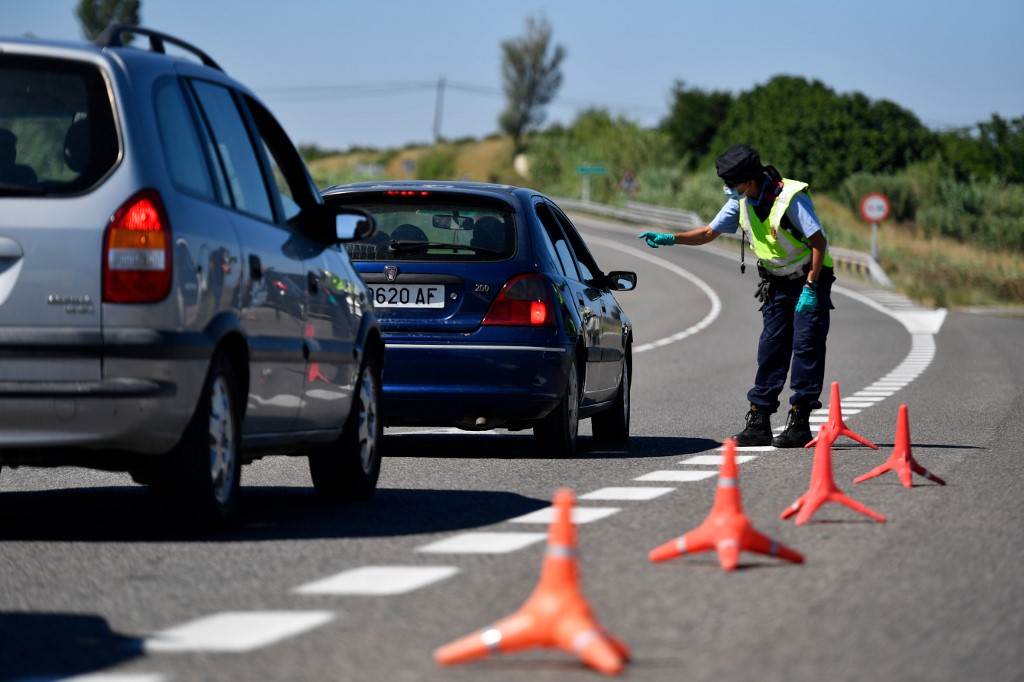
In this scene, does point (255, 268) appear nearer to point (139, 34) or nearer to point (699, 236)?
point (139, 34)

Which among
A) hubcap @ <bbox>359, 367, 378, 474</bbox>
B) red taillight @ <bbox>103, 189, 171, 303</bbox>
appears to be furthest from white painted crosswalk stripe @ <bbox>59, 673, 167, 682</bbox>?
hubcap @ <bbox>359, 367, 378, 474</bbox>

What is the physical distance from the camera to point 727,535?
7.72m

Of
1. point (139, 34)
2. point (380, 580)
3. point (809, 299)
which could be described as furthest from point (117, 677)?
point (809, 299)

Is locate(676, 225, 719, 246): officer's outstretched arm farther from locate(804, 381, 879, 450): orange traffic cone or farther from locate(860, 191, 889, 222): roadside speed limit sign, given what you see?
locate(860, 191, 889, 222): roadside speed limit sign

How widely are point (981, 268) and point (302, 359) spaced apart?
178 ft

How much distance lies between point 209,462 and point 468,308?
4.40m

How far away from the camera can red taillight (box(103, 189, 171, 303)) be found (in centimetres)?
778

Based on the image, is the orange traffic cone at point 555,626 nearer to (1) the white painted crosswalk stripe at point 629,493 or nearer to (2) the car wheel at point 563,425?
(1) the white painted crosswalk stripe at point 629,493


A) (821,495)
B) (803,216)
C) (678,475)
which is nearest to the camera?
(821,495)

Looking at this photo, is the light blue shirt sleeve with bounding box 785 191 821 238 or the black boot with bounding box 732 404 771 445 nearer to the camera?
the light blue shirt sleeve with bounding box 785 191 821 238

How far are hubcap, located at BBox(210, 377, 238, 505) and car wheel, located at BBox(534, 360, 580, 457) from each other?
4330 millimetres

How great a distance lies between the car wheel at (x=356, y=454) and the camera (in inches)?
396

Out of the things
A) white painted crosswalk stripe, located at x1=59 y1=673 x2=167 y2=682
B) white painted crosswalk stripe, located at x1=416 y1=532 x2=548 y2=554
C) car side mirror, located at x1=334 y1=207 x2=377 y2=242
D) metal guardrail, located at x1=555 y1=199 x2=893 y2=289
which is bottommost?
metal guardrail, located at x1=555 y1=199 x2=893 y2=289

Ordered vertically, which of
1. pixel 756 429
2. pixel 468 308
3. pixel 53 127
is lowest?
pixel 756 429
